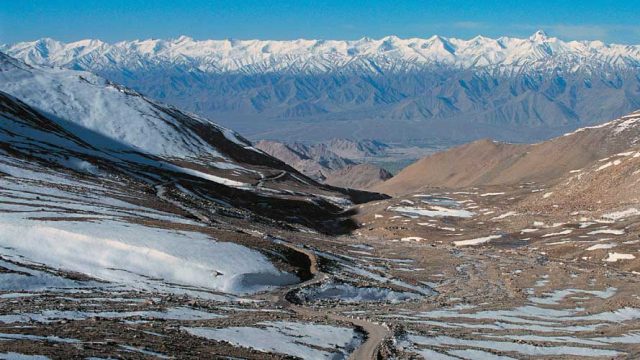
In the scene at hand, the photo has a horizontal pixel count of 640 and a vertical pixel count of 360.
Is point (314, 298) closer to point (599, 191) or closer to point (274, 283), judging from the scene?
point (274, 283)

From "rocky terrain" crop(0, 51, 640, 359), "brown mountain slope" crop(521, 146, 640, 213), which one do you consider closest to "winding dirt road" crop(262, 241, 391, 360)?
"rocky terrain" crop(0, 51, 640, 359)

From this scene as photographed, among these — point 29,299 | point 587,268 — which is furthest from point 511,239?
point 29,299

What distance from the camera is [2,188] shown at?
3342 inches

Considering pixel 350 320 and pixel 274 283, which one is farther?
pixel 274 283

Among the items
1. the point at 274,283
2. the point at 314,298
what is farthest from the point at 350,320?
the point at 274,283

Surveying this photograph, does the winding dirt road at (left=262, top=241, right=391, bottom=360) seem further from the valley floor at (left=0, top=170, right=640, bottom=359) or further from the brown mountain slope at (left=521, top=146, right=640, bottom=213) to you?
the brown mountain slope at (left=521, top=146, right=640, bottom=213)

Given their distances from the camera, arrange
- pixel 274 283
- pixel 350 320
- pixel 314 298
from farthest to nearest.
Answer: pixel 274 283 → pixel 314 298 → pixel 350 320

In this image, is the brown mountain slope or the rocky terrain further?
the brown mountain slope

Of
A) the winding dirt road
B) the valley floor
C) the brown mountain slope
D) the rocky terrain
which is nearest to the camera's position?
the valley floor

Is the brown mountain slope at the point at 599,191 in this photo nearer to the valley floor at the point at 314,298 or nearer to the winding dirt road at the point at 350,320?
the valley floor at the point at 314,298

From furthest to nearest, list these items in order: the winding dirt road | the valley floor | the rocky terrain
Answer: the winding dirt road, the rocky terrain, the valley floor

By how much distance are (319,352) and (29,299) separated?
16.5m

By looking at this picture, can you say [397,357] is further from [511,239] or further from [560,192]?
[560,192]

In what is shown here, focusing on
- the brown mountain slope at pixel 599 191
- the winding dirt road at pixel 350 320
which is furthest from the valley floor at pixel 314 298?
the brown mountain slope at pixel 599 191
